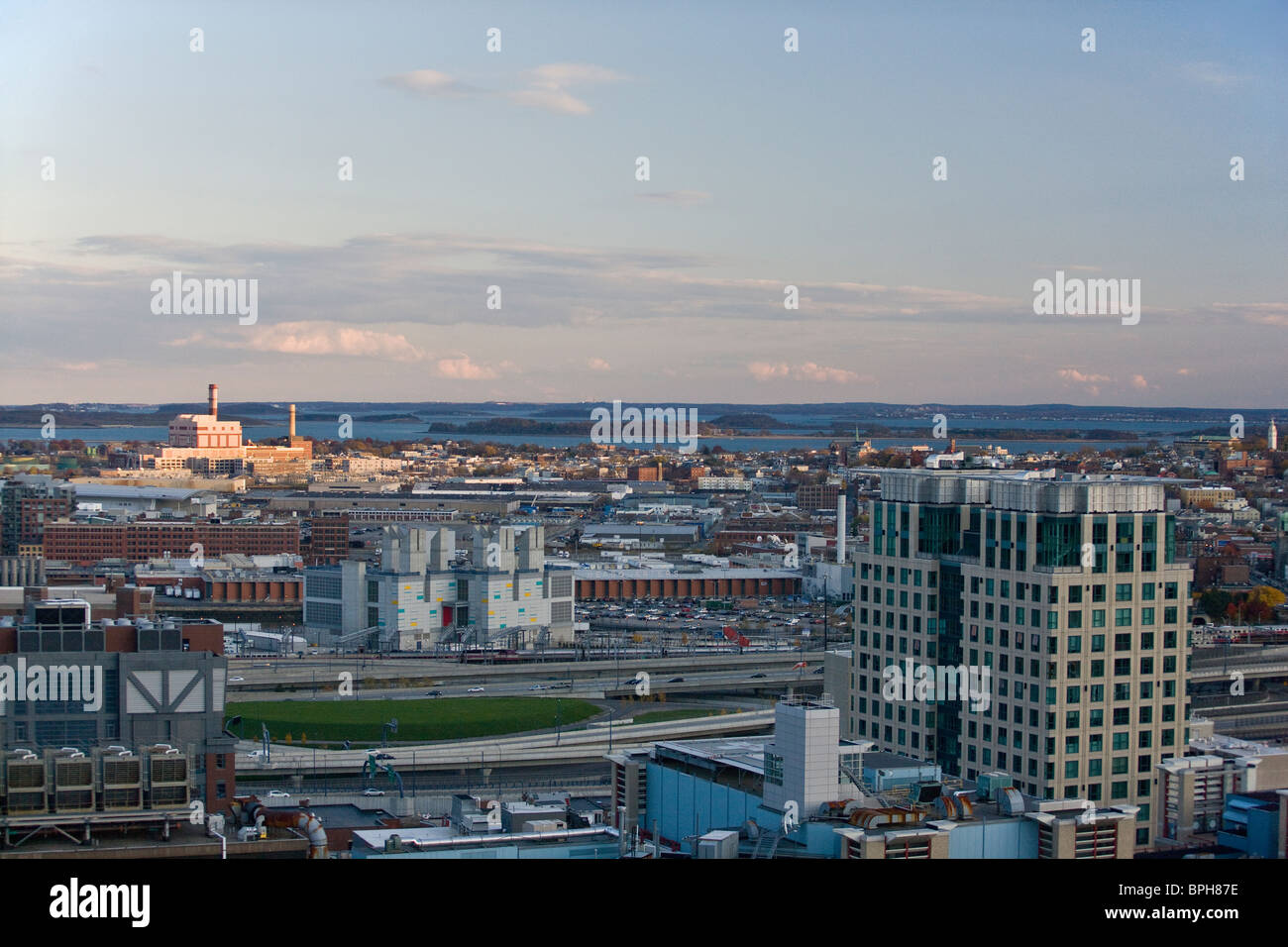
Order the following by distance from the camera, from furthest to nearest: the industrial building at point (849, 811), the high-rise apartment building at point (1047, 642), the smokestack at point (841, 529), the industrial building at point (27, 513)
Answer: the industrial building at point (27, 513)
the smokestack at point (841, 529)
the high-rise apartment building at point (1047, 642)
the industrial building at point (849, 811)

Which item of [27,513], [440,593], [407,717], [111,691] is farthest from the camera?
[27,513]

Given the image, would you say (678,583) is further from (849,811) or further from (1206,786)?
(849,811)

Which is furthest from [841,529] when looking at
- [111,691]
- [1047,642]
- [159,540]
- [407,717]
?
[111,691]

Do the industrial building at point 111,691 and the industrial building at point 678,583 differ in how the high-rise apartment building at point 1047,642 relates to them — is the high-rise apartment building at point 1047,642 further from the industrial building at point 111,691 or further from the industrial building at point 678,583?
the industrial building at point 678,583

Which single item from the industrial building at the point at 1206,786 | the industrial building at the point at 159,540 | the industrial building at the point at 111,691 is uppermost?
the industrial building at the point at 111,691

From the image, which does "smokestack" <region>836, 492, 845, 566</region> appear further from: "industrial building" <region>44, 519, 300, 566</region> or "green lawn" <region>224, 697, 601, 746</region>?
"green lawn" <region>224, 697, 601, 746</region>

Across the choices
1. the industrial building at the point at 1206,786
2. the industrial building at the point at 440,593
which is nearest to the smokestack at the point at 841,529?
the industrial building at the point at 440,593

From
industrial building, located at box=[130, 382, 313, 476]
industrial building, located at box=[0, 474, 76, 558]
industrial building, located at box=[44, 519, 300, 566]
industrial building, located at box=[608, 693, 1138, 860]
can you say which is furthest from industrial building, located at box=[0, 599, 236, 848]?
industrial building, located at box=[130, 382, 313, 476]
